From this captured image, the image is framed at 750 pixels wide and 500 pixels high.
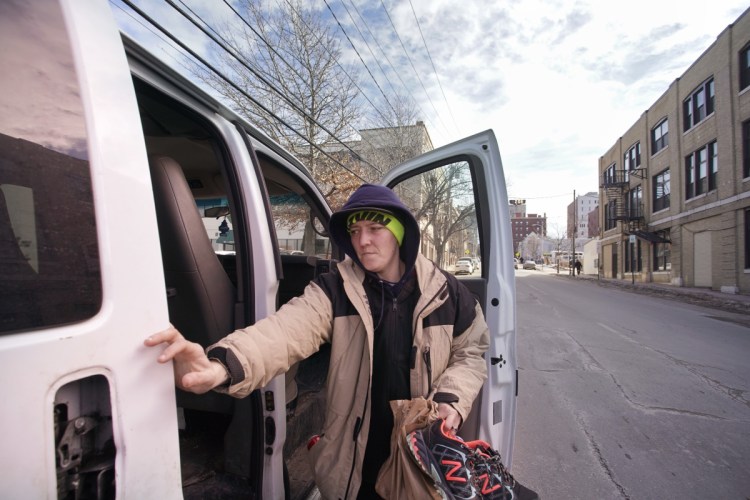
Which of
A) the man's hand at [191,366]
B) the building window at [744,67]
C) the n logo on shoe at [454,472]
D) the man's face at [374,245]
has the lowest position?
the n logo on shoe at [454,472]

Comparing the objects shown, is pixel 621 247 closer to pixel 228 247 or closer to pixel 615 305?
pixel 615 305

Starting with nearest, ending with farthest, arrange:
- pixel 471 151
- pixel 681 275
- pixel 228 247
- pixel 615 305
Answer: pixel 471 151 < pixel 228 247 < pixel 615 305 < pixel 681 275

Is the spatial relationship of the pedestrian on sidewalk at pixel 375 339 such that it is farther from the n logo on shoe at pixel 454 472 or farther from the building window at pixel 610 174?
the building window at pixel 610 174

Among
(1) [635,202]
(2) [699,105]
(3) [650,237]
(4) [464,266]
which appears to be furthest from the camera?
(1) [635,202]

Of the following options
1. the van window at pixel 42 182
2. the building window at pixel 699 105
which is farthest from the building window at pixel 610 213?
the van window at pixel 42 182

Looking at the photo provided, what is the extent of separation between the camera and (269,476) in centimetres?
171

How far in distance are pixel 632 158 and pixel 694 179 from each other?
8792 mm

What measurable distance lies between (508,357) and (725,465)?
8.16ft

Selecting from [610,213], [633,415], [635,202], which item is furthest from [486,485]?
[610,213]

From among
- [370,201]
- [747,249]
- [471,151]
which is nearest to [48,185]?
[370,201]

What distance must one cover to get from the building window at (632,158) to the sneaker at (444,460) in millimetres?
31537

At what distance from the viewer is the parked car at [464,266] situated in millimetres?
2561

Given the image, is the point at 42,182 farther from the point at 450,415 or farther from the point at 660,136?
the point at 660,136

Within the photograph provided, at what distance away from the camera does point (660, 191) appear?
78.2 ft
